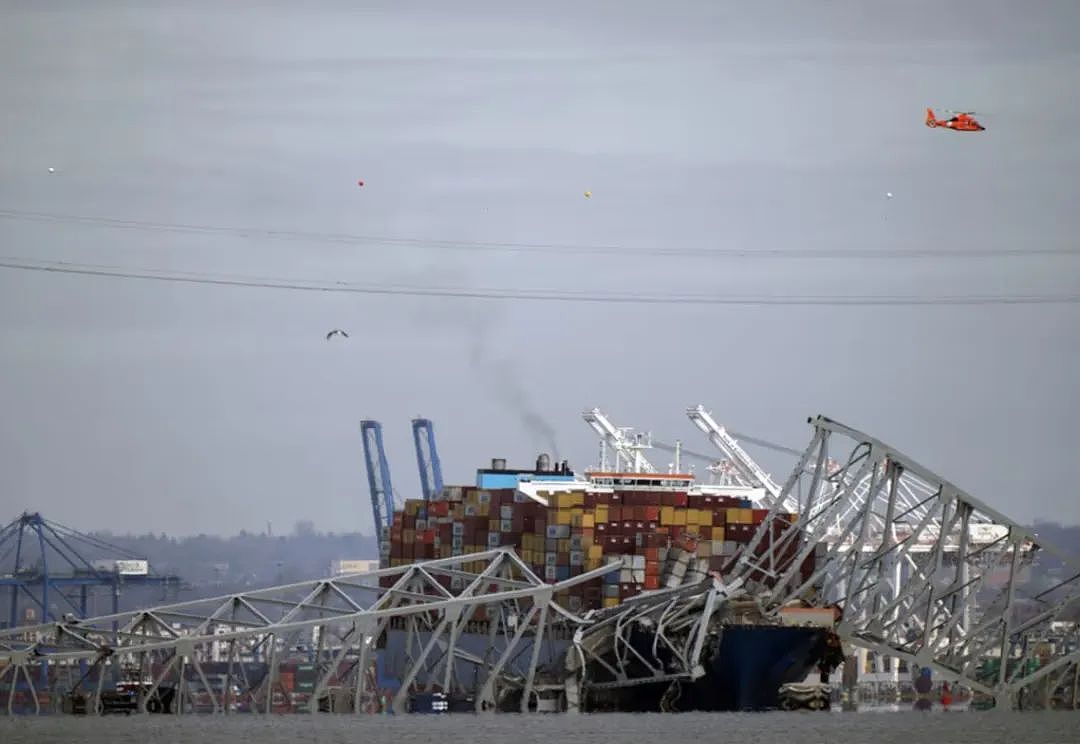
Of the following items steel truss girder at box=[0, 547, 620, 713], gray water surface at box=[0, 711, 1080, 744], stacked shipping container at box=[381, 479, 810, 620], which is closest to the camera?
gray water surface at box=[0, 711, 1080, 744]

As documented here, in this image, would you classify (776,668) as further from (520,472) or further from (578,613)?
(520,472)

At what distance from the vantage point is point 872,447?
99.1 meters

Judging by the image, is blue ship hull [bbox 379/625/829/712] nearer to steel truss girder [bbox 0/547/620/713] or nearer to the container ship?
the container ship

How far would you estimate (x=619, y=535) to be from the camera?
119 meters

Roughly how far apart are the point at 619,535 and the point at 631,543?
85 cm

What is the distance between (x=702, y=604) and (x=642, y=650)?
4.50 m

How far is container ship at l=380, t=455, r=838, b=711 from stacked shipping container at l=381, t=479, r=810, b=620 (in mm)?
77

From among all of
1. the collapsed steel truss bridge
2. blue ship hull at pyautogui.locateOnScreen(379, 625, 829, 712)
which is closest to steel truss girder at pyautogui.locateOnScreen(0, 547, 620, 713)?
the collapsed steel truss bridge

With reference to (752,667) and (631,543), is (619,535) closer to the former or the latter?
(631,543)

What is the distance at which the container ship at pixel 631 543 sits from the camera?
98.5 meters

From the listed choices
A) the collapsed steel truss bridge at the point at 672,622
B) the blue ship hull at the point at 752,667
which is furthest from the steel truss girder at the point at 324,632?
the blue ship hull at the point at 752,667

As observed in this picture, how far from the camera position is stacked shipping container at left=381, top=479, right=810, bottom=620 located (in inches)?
4530

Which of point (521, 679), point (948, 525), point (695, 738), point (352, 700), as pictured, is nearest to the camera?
point (695, 738)

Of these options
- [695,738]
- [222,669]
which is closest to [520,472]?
[222,669]
